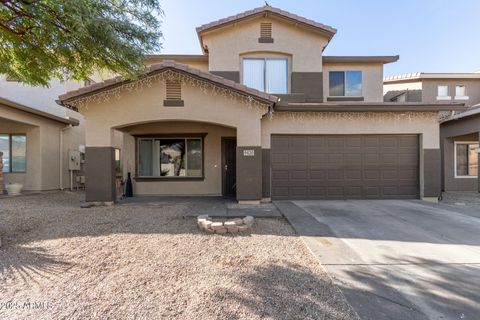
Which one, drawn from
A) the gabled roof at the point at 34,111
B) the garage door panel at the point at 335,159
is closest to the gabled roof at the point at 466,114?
the garage door panel at the point at 335,159

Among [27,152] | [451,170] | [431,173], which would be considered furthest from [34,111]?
[451,170]

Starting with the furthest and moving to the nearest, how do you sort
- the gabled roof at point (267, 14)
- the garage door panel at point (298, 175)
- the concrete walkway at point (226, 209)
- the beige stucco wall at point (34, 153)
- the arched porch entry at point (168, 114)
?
the beige stucco wall at point (34, 153)
the gabled roof at point (267, 14)
the garage door panel at point (298, 175)
the arched porch entry at point (168, 114)
the concrete walkway at point (226, 209)

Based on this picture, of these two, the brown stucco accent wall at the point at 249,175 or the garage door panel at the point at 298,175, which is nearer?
the brown stucco accent wall at the point at 249,175

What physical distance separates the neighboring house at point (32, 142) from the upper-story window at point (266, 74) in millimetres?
9541

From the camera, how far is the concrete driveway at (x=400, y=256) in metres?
3.02

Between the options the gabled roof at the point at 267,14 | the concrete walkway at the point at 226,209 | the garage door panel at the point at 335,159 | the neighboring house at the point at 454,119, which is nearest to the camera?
the concrete walkway at the point at 226,209

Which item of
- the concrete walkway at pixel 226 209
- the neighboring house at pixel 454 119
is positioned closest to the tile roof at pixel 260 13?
the neighboring house at pixel 454 119

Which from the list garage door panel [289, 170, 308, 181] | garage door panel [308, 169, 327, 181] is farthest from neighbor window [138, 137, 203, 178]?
garage door panel [308, 169, 327, 181]

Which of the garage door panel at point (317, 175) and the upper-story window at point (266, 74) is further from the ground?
the upper-story window at point (266, 74)

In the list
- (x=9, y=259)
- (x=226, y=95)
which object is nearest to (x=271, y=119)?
(x=226, y=95)

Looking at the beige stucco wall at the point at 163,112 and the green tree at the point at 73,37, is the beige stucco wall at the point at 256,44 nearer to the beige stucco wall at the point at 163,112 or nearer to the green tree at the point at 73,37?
the beige stucco wall at the point at 163,112

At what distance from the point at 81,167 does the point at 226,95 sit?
10720 mm

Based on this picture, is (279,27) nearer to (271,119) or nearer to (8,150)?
(271,119)

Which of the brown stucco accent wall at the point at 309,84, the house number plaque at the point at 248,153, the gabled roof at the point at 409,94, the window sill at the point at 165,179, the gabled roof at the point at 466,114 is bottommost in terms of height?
the window sill at the point at 165,179
